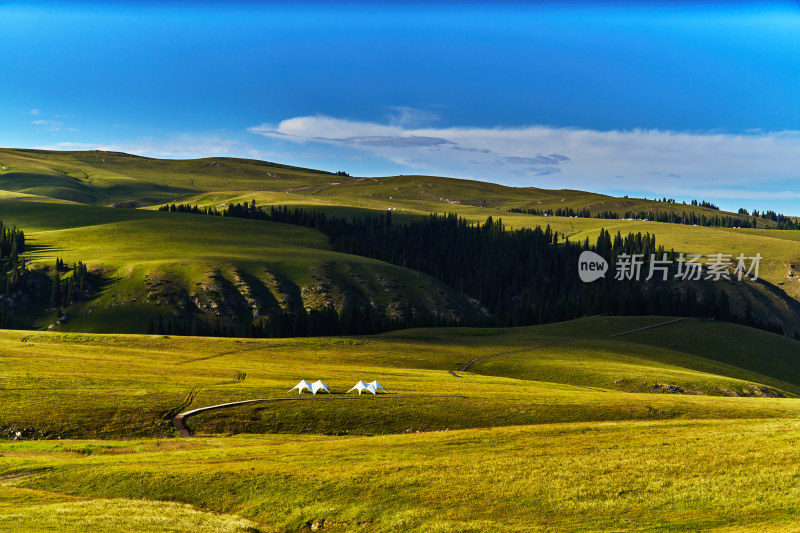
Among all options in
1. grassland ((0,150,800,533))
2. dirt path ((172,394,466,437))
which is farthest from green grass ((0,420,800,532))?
dirt path ((172,394,466,437))

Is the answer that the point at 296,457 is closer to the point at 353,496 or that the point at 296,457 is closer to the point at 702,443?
the point at 353,496

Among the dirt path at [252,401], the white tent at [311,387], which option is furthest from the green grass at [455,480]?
the white tent at [311,387]

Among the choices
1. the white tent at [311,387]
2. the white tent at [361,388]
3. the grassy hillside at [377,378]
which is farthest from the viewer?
the white tent at [361,388]

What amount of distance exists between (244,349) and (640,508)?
86.0 meters

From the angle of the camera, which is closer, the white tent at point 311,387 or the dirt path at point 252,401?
the dirt path at point 252,401

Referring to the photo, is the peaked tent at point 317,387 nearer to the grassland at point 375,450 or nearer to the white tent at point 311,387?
the white tent at point 311,387

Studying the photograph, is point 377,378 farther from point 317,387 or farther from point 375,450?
point 375,450

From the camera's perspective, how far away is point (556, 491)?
1361 inches

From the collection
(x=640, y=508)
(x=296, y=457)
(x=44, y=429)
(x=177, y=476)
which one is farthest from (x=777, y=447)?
(x=44, y=429)

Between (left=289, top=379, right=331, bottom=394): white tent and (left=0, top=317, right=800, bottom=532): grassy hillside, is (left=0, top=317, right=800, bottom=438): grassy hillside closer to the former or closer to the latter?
(left=0, top=317, right=800, bottom=532): grassy hillside

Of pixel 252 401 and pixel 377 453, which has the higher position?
pixel 377 453

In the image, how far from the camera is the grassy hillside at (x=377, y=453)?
32.2 metres

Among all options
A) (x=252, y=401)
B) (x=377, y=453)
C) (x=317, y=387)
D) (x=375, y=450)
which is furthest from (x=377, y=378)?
Result: (x=377, y=453)

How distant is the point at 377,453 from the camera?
44.9m
